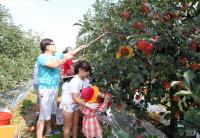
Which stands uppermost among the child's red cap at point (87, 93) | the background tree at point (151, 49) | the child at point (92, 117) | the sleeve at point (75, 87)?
the background tree at point (151, 49)

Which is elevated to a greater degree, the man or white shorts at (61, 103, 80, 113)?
the man

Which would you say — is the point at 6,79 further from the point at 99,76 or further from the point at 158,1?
the point at 158,1

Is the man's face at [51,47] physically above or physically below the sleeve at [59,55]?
above

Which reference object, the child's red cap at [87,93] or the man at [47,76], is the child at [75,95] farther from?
the man at [47,76]

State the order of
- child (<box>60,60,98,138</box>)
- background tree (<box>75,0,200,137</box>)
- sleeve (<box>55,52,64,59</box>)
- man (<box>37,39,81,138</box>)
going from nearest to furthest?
background tree (<box>75,0,200,137</box>)
child (<box>60,60,98,138</box>)
man (<box>37,39,81,138</box>)
sleeve (<box>55,52,64,59</box>)

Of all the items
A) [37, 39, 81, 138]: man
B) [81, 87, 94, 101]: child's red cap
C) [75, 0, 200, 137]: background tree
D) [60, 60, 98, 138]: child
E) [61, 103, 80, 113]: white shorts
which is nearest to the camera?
[75, 0, 200, 137]: background tree

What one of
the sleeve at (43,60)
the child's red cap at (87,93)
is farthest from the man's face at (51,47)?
the child's red cap at (87,93)

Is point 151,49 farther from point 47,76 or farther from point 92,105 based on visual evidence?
point 47,76

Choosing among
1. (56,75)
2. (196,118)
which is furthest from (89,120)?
(196,118)

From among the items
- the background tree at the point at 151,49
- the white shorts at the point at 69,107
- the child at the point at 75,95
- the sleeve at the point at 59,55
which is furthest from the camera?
the sleeve at the point at 59,55

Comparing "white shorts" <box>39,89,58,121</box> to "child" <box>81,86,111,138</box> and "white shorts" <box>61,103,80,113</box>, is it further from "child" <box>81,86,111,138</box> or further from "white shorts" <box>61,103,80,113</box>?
"child" <box>81,86,111,138</box>

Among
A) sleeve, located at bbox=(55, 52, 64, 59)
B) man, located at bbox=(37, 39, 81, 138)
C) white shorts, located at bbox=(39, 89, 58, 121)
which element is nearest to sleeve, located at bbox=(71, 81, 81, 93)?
man, located at bbox=(37, 39, 81, 138)

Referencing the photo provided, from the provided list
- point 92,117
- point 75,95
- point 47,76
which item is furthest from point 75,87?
point 47,76

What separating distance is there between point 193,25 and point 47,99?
2073 mm
